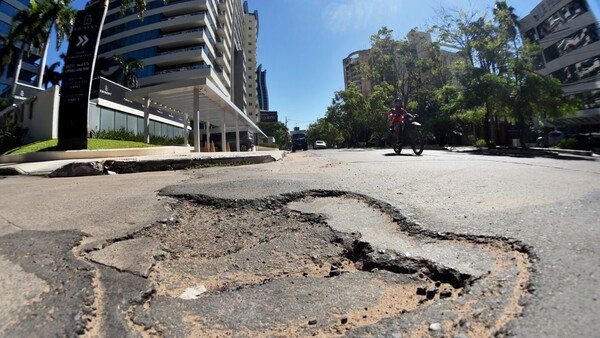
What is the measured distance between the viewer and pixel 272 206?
3.22m

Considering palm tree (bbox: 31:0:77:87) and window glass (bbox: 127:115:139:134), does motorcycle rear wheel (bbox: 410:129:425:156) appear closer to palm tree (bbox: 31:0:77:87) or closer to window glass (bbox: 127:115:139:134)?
window glass (bbox: 127:115:139:134)

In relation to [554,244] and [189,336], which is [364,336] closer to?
[189,336]

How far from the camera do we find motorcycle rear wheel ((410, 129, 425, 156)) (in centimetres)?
1002

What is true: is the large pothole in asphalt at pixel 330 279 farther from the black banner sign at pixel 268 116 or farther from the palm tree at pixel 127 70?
the black banner sign at pixel 268 116

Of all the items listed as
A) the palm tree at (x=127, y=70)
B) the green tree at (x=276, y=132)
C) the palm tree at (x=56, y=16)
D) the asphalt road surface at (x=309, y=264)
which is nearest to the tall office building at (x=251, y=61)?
the green tree at (x=276, y=132)

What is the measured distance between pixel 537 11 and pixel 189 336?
46.5m

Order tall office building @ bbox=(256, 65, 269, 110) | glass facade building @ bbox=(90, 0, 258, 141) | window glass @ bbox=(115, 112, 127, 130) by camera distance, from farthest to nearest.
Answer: tall office building @ bbox=(256, 65, 269, 110) → glass facade building @ bbox=(90, 0, 258, 141) → window glass @ bbox=(115, 112, 127, 130)

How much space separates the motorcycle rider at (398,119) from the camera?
411 inches

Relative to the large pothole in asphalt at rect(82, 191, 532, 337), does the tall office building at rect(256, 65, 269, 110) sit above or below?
above

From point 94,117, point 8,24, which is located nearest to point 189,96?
point 94,117

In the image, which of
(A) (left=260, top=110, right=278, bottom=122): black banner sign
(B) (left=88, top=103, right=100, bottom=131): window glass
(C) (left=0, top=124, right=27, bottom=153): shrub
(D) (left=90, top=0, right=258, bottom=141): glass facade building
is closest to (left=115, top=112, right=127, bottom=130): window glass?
(B) (left=88, top=103, right=100, bottom=131): window glass

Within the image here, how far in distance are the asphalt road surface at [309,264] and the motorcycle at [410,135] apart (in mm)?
6712

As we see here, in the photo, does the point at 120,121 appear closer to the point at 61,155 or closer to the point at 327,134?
the point at 61,155

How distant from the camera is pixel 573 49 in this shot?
3092 cm
